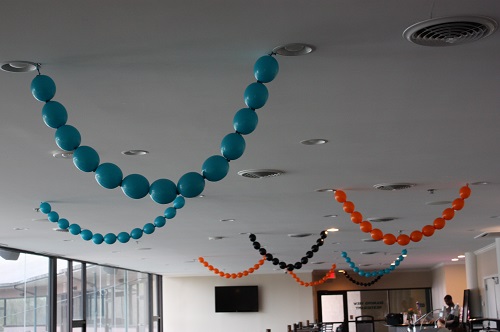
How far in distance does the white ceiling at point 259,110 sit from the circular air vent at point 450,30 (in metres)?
0.06

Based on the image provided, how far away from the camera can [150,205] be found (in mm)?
9109

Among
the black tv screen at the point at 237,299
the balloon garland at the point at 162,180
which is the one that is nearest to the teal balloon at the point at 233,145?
the balloon garland at the point at 162,180

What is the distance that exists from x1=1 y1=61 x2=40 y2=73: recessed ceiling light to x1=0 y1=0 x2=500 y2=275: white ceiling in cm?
8

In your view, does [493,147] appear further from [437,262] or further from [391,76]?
[437,262]

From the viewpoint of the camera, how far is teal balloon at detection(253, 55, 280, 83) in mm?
3777

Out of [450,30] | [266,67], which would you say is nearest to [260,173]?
[266,67]

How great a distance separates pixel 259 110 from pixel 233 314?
19.9 m

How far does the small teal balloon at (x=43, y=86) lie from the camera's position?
3953 millimetres

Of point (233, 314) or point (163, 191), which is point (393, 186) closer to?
point (163, 191)

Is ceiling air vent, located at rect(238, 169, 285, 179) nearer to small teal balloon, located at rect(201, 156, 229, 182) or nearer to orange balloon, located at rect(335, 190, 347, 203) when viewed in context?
orange balloon, located at rect(335, 190, 347, 203)

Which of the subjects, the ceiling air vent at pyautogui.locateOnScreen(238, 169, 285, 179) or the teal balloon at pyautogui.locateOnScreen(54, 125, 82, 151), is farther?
the ceiling air vent at pyautogui.locateOnScreen(238, 169, 285, 179)

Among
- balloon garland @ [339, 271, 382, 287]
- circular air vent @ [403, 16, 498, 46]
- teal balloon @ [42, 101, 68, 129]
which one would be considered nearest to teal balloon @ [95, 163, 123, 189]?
teal balloon @ [42, 101, 68, 129]

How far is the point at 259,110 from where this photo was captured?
5.05 m

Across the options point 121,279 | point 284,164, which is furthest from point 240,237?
point 121,279
